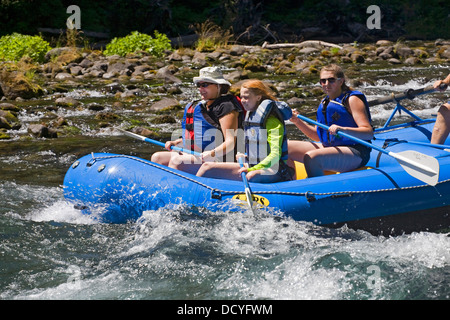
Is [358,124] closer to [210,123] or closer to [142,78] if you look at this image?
[210,123]

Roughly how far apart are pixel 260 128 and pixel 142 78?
7.97 meters

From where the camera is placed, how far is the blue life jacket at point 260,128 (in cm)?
453

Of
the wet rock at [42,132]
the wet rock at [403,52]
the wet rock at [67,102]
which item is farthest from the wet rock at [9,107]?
the wet rock at [403,52]

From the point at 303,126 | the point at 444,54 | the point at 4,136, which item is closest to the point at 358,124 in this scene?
the point at 303,126

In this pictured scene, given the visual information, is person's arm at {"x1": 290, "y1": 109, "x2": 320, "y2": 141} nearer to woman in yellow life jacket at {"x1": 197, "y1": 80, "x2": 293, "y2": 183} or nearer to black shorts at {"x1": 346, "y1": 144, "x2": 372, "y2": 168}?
woman in yellow life jacket at {"x1": 197, "y1": 80, "x2": 293, "y2": 183}

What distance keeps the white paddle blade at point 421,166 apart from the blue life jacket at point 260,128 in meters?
0.86

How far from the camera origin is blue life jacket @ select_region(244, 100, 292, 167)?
453cm

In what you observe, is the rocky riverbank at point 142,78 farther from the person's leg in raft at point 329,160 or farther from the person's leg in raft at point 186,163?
the person's leg in raft at point 329,160

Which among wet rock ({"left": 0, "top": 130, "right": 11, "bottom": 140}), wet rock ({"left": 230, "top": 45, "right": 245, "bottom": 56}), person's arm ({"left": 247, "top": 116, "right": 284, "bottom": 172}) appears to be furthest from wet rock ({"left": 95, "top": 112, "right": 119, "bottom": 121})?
wet rock ({"left": 230, "top": 45, "right": 245, "bottom": 56})

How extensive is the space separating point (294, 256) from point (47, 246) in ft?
5.67

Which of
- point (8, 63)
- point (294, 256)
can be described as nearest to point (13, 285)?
point (294, 256)

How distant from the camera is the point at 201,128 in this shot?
4.97 m

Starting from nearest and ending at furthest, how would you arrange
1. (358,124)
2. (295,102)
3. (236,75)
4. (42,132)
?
(358,124)
(42,132)
(295,102)
(236,75)

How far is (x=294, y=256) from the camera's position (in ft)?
13.8
